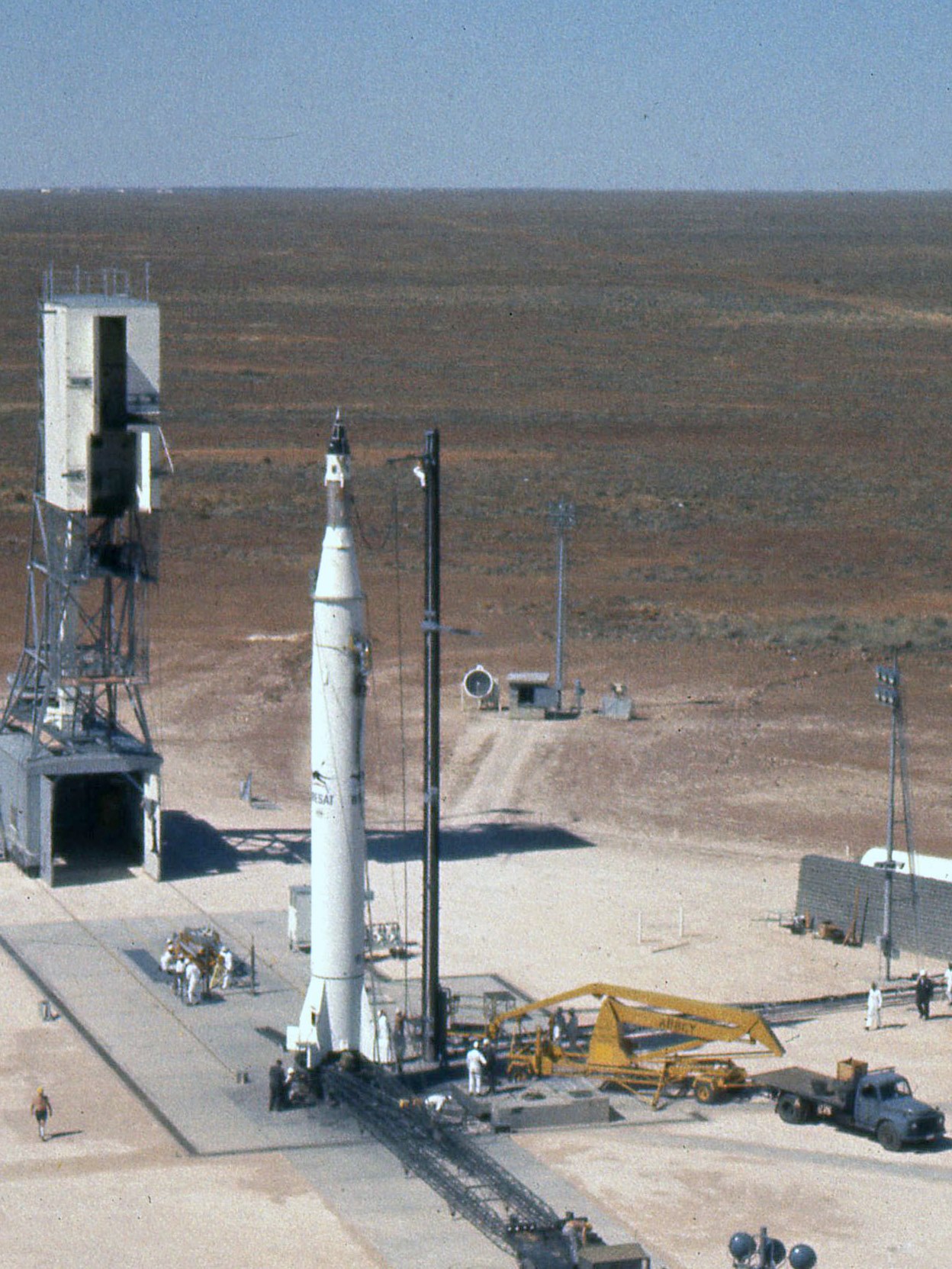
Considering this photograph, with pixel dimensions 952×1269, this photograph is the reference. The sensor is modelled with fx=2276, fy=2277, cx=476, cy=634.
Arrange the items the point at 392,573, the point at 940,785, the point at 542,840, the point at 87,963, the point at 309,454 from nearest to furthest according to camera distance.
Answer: the point at 87,963 < the point at 542,840 < the point at 940,785 < the point at 392,573 < the point at 309,454

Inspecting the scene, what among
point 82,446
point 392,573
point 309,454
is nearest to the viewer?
point 82,446

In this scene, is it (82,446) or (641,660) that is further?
(641,660)

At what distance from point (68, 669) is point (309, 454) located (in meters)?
57.9

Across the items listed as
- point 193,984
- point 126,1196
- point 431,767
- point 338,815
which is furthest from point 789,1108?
point 193,984

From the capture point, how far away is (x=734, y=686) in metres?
64.1

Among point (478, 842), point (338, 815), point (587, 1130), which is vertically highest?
point (338, 815)

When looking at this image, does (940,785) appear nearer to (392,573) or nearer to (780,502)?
(392,573)

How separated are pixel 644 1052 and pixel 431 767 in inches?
223

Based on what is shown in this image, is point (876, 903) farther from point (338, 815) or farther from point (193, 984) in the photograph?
point (193, 984)

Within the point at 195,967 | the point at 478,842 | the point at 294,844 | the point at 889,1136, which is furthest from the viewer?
the point at 478,842

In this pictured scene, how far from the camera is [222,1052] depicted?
3634 cm

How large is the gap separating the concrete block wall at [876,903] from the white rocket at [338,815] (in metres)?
11.9

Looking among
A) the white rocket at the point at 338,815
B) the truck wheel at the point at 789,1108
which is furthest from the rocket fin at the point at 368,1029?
the truck wheel at the point at 789,1108

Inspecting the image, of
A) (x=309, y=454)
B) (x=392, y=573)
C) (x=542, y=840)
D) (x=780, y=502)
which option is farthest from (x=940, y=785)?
(x=309, y=454)
